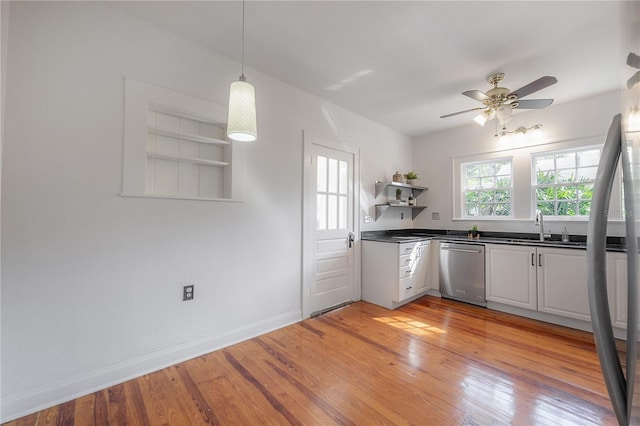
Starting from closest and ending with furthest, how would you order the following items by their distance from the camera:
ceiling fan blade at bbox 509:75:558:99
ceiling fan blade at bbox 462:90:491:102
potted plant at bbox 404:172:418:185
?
1. ceiling fan blade at bbox 509:75:558:99
2. ceiling fan blade at bbox 462:90:491:102
3. potted plant at bbox 404:172:418:185

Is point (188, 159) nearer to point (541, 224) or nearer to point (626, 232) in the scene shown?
point (626, 232)

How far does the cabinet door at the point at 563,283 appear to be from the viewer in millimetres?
2697

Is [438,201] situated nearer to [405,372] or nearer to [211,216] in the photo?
[405,372]

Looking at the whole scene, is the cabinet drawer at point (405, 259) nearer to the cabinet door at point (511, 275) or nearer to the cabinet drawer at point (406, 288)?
the cabinet drawer at point (406, 288)

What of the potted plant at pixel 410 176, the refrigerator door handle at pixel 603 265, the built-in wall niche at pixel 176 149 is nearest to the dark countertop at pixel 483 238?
the potted plant at pixel 410 176

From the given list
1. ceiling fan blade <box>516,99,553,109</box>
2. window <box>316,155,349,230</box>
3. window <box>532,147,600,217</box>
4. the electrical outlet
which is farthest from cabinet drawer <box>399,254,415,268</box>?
the electrical outlet

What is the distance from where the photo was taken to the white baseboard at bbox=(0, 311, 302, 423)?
5.15ft

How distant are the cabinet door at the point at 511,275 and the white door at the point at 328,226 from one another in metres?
1.63

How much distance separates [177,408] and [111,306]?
814mm

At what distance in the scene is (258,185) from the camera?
8.63 feet

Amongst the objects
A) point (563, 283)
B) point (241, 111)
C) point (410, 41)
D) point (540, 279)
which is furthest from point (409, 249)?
point (241, 111)

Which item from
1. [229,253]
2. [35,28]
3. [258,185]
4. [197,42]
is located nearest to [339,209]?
[258,185]

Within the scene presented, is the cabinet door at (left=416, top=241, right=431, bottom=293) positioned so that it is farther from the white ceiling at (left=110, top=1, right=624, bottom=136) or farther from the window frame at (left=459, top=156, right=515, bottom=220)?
the white ceiling at (left=110, top=1, right=624, bottom=136)

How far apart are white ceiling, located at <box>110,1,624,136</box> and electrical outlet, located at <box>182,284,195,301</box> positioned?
1875mm
